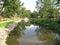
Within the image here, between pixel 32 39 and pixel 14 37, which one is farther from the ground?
pixel 32 39

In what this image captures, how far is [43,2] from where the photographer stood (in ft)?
250

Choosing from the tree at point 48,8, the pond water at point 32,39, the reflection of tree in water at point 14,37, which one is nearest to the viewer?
the pond water at point 32,39

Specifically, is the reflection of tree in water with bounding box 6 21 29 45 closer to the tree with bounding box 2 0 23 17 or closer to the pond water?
the pond water

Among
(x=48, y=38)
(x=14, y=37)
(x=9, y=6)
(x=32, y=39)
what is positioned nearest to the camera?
(x=32, y=39)

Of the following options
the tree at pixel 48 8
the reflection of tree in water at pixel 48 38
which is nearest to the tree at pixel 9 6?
the tree at pixel 48 8

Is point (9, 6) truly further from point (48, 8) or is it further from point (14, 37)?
point (14, 37)

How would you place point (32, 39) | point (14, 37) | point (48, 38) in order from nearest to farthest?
1. point (32, 39)
2. point (48, 38)
3. point (14, 37)

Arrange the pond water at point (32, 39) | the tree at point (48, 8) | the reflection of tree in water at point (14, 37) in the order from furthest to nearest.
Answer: the tree at point (48, 8) → the reflection of tree in water at point (14, 37) → the pond water at point (32, 39)

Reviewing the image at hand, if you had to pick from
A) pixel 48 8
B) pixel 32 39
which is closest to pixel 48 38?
pixel 32 39

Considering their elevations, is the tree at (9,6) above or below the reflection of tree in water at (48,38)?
below

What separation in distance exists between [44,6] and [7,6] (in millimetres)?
17515

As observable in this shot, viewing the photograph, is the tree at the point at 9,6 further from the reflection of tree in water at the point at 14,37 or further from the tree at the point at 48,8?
the reflection of tree in water at the point at 14,37

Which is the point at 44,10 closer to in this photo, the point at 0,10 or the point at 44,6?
the point at 44,6

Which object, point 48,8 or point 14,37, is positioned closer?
point 14,37
